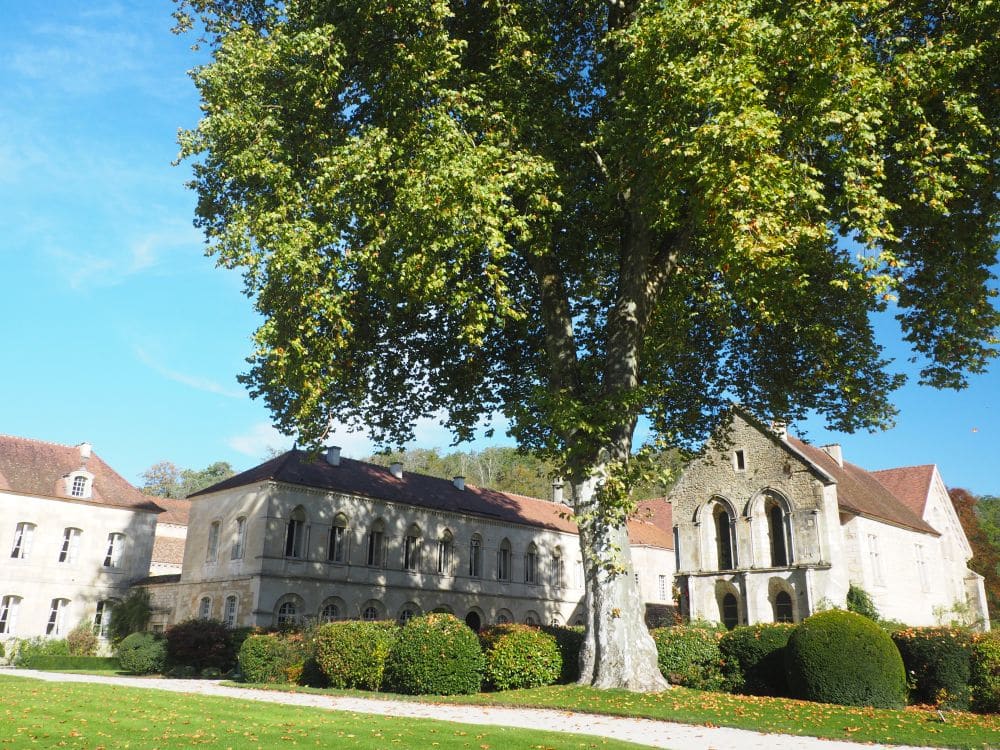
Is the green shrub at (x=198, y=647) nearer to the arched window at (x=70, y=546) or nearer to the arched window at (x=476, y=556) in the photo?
the arched window at (x=70, y=546)

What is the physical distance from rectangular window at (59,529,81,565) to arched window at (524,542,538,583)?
23.6 meters

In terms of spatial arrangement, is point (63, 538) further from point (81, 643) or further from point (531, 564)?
point (531, 564)

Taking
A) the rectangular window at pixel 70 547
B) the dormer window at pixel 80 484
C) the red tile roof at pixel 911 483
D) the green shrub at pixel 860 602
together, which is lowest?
the green shrub at pixel 860 602

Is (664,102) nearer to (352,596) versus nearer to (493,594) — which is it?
(352,596)

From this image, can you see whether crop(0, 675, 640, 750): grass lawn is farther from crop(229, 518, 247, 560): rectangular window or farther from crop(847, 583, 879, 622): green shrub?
crop(847, 583, 879, 622): green shrub

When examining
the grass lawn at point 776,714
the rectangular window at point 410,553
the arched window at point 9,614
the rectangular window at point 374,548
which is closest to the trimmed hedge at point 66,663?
the arched window at point 9,614

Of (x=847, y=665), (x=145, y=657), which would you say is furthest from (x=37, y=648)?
(x=847, y=665)

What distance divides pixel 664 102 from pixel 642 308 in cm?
555

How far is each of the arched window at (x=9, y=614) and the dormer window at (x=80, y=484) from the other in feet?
18.1

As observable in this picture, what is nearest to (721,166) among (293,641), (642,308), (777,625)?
(642,308)

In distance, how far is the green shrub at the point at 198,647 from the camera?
26938 mm

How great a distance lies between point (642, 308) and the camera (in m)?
18.7

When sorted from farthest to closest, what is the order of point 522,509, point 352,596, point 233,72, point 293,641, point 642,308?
point 522,509 < point 352,596 < point 293,641 < point 642,308 < point 233,72

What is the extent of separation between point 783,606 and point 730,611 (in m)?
2.58
